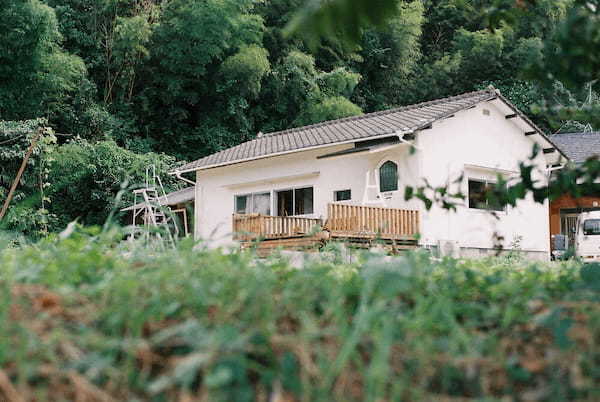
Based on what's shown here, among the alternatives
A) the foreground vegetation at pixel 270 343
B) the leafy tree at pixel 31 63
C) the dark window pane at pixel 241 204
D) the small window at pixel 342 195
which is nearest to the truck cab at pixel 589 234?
the small window at pixel 342 195

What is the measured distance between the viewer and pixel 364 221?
12.8 m

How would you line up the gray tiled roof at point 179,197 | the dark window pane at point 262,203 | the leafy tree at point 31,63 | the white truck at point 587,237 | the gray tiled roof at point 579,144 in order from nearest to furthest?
the dark window pane at point 262,203
the gray tiled roof at point 179,197
the white truck at point 587,237
the leafy tree at point 31,63
the gray tiled roof at point 579,144

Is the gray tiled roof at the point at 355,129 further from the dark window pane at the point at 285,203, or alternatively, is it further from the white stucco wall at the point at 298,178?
the dark window pane at the point at 285,203

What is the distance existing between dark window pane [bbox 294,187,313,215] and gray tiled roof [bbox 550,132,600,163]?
11.4m

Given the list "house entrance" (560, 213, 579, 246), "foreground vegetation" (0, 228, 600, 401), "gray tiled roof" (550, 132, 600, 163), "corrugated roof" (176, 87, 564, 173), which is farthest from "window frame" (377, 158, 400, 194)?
"foreground vegetation" (0, 228, 600, 401)

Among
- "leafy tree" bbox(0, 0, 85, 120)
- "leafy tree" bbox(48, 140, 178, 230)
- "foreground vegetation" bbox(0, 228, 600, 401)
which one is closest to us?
"foreground vegetation" bbox(0, 228, 600, 401)

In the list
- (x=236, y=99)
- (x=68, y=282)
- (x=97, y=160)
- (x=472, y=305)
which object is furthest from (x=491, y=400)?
(x=236, y=99)

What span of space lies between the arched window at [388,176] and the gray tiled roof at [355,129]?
830mm

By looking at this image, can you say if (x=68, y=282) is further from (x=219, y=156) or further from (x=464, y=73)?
(x=464, y=73)

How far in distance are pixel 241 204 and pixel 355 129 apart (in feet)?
12.5

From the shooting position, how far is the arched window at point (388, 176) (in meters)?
14.6

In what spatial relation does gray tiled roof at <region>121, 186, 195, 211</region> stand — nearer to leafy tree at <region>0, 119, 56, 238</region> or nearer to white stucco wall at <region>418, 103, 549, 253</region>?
leafy tree at <region>0, 119, 56, 238</region>

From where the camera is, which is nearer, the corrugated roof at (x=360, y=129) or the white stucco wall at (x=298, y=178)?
the corrugated roof at (x=360, y=129)

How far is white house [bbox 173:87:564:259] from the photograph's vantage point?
13.4 metres
